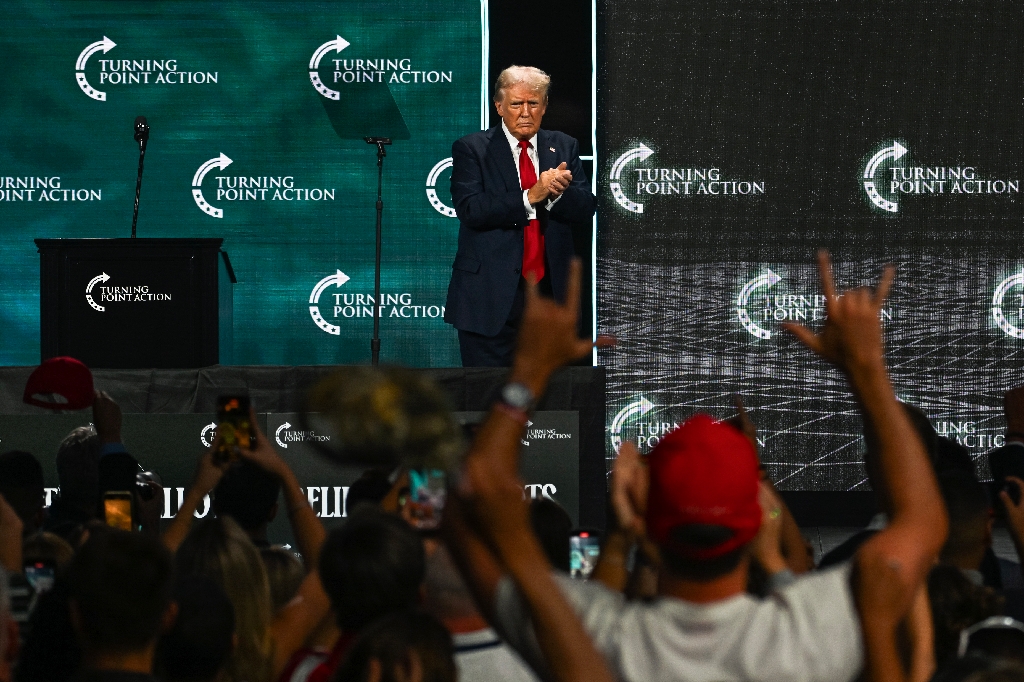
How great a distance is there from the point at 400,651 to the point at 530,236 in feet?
14.1

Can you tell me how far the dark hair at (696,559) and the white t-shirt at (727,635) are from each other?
0.11ft

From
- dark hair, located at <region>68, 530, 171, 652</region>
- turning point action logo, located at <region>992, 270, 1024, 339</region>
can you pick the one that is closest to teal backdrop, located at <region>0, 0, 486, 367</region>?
turning point action logo, located at <region>992, 270, 1024, 339</region>

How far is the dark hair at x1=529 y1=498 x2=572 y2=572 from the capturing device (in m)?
2.52

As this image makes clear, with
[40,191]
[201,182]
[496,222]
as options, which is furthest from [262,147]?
[496,222]

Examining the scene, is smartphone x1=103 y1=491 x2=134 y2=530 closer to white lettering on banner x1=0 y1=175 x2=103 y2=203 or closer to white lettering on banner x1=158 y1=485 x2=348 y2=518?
white lettering on banner x1=158 y1=485 x2=348 y2=518

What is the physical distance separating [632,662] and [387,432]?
0.36 meters

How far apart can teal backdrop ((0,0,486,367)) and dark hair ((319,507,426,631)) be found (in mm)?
5346

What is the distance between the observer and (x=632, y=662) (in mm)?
1436

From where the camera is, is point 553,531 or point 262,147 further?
point 262,147

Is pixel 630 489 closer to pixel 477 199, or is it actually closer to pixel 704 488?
pixel 704 488

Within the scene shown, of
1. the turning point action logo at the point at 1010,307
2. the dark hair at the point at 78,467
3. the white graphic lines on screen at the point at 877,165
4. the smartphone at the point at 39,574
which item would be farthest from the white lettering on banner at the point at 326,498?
the turning point action logo at the point at 1010,307

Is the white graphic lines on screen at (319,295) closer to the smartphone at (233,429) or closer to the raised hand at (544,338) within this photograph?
the smartphone at (233,429)

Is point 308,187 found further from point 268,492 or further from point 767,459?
point 268,492

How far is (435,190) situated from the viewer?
7.28 meters
